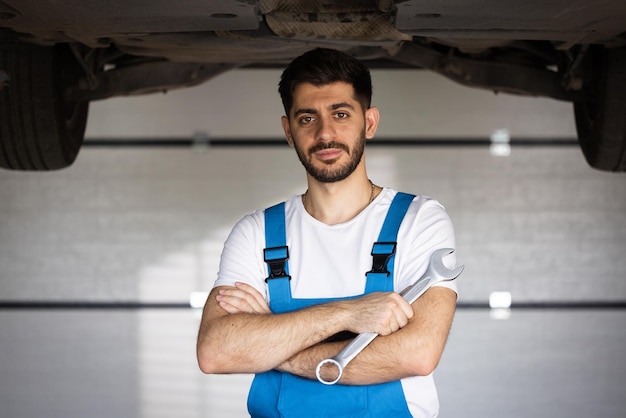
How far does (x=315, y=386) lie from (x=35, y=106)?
5.89 feet

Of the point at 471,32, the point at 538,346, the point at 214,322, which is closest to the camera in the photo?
the point at 214,322

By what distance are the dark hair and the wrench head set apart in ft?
1.63

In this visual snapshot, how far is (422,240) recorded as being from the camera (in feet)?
7.22

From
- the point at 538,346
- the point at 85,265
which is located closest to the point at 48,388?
the point at 85,265

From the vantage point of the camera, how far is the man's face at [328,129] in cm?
230

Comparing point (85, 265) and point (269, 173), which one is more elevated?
point (269, 173)

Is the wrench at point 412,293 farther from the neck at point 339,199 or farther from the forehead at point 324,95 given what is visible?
the forehead at point 324,95

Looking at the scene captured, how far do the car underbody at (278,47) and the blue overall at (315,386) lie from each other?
584mm

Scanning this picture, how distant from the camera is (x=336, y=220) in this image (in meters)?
2.33

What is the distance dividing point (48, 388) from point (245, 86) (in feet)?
7.73

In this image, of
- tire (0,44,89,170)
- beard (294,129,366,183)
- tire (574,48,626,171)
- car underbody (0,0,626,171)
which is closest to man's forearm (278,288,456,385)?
beard (294,129,366,183)

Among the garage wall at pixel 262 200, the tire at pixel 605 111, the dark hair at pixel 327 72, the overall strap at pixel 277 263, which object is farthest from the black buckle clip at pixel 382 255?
the garage wall at pixel 262 200

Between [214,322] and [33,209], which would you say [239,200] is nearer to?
[33,209]

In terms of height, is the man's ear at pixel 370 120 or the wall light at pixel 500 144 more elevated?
the wall light at pixel 500 144
